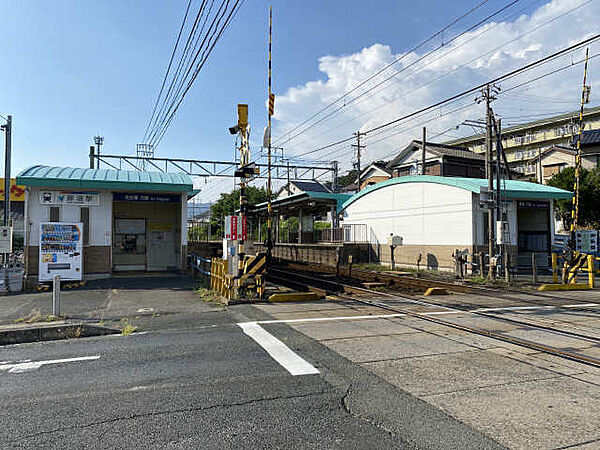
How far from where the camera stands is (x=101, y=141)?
38.3 m

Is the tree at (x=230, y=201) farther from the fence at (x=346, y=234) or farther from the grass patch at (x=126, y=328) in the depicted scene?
the grass patch at (x=126, y=328)

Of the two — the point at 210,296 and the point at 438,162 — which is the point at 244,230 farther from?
the point at 438,162

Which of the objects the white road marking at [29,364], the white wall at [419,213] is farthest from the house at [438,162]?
the white road marking at [29,364]

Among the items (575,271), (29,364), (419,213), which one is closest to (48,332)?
(29,364)

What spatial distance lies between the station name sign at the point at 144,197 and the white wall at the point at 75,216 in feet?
1.31

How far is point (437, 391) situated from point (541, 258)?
21610 mm

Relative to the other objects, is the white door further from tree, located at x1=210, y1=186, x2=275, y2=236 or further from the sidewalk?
tree, located at x1=210, y1=186, x2=275, y2=236

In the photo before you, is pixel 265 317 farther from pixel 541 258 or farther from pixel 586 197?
pixel 586 197

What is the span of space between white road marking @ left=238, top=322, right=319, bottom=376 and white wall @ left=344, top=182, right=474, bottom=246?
1515cm

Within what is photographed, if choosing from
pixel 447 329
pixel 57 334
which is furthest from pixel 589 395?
pixel 57 334

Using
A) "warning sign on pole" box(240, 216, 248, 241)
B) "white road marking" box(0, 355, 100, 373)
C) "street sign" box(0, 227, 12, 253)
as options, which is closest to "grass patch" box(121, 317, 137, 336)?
"white road marking" box(0, 355, 100, 373)

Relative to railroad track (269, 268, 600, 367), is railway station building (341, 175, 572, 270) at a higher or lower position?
higher

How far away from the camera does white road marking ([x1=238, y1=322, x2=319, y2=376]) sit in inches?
202

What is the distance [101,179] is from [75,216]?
5.22 ft
